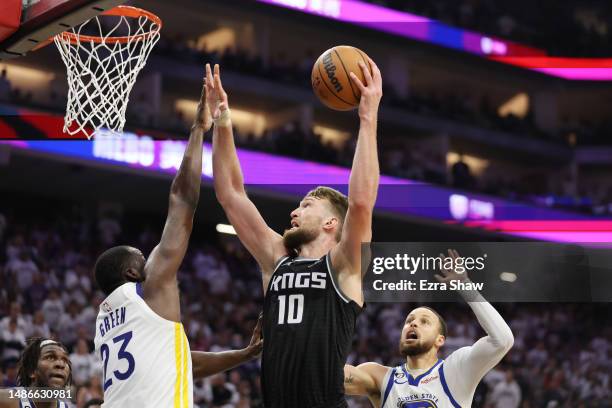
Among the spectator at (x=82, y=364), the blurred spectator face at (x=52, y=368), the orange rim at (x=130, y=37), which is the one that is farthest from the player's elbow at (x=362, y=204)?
the spectator at (x=82, y=364)

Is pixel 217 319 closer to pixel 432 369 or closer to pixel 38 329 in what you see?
pixel 38 329

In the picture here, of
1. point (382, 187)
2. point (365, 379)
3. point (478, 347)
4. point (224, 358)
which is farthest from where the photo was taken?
point (382, 187)

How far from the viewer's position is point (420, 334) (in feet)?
18.1

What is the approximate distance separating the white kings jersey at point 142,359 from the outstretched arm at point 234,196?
0.52 m

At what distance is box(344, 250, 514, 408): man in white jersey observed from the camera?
529cm

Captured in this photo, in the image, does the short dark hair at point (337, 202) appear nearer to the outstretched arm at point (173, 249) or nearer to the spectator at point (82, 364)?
the outstretched arm at point (173, 249)

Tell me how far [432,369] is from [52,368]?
213cm

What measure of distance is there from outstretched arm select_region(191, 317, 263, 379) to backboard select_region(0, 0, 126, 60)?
1860 mm

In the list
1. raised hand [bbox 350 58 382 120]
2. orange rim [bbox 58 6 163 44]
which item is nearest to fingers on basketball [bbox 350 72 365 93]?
raised hand [bbox 350 58 382 120]

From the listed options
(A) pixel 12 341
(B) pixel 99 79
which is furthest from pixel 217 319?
(B) pixel 99 79

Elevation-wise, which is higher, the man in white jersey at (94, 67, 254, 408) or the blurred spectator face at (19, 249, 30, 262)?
the blurred spectator face at (19, 249, 30, 262)

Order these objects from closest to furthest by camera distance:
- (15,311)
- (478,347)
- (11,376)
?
(478,347) < (11,376) < (15,311)

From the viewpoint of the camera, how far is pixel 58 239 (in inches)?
A: 637

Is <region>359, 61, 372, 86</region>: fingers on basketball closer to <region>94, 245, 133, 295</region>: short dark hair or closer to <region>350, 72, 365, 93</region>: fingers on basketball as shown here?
<region>350, 72, 365, 93</region>: fingers on basketball
